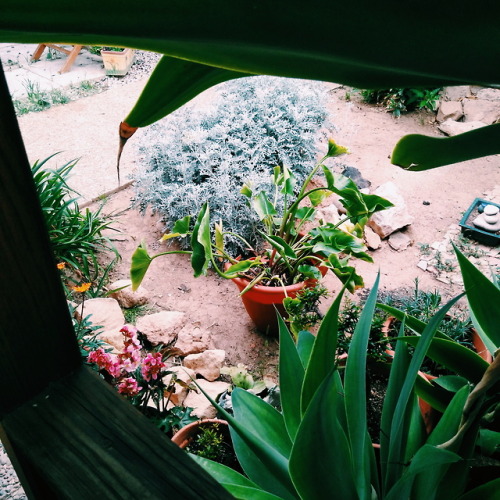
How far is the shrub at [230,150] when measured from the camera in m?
3.07

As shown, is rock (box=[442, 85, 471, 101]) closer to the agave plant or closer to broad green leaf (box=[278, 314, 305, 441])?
the agave plant

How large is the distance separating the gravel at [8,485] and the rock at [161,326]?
2.78ft

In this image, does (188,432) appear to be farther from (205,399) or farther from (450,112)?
(450,112)

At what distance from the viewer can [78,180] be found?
3828mm

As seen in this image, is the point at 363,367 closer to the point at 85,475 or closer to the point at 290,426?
the point at 290,426

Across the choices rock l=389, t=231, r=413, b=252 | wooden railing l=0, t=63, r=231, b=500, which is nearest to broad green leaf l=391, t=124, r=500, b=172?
wooden railing l=0, t=63, r=231, b=500

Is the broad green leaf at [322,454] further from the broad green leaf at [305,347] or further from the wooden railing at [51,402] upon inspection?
the broad green leaf at [305,347]

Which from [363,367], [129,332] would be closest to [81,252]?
[129,332]

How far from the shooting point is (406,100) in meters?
4.82

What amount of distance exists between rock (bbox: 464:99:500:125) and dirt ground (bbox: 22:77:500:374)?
0.33 meters

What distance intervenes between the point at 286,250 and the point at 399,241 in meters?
1.43

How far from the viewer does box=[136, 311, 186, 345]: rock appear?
8.07 feet

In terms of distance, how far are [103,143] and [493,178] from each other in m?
3.14

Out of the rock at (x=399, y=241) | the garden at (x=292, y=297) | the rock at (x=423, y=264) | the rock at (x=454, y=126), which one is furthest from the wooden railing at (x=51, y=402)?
the rock at (x=454, y=126)
